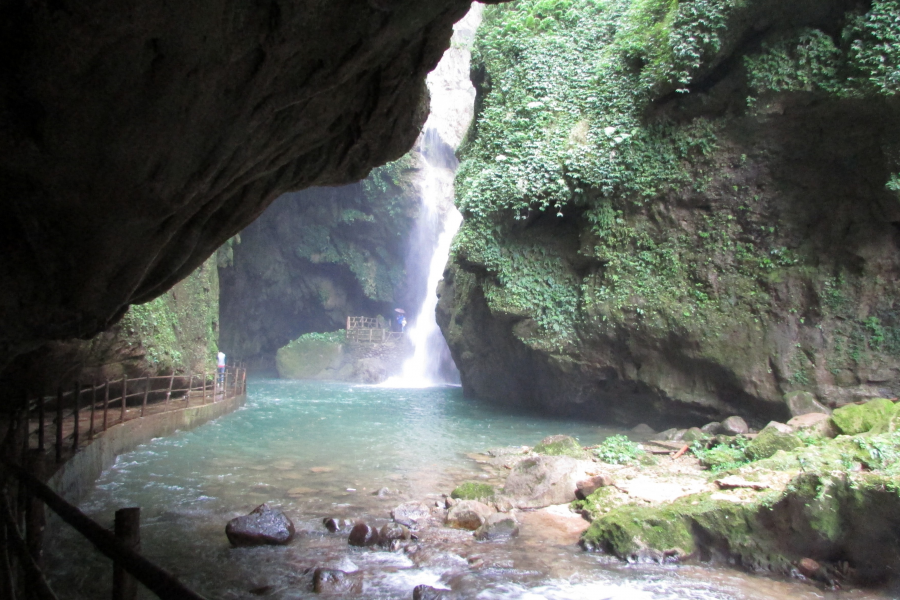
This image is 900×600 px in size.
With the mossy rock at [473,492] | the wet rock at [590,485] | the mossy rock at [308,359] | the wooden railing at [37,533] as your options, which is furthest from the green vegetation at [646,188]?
the mossy rock at [308,359]

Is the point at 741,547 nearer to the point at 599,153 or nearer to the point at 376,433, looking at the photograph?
the point at 376,433

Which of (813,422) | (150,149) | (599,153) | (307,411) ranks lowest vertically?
(307,411)

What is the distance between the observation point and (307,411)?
18.8 meters

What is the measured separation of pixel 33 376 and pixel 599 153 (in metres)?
12.8

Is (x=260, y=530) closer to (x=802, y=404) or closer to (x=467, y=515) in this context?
(x=467, y=515)

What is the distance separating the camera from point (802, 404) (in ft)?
40.1

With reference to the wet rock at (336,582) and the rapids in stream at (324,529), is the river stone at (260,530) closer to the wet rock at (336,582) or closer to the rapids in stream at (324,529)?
the rapids in stream at (324,529)

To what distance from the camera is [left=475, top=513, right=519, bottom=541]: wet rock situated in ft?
23.0

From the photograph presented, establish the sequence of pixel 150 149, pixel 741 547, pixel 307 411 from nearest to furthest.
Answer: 1. pixel 150 149
2. pixel 741 547
3. pixel 307 411

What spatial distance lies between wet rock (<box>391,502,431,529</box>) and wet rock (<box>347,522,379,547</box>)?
683 mm

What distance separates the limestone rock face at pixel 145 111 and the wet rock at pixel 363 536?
3.59 m

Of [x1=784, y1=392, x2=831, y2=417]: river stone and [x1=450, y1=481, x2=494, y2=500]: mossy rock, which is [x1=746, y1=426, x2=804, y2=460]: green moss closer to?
[x1=784, y1=392, x2=831, y2=417]: river stone

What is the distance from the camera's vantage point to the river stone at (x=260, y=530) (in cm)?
654

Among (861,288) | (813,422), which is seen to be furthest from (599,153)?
(813,422)
